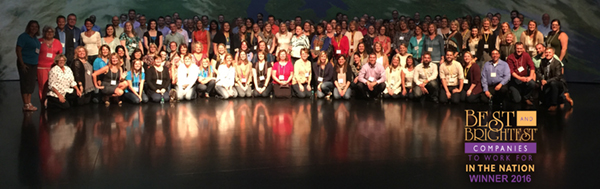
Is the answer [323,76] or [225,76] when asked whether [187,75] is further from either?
[323,76]

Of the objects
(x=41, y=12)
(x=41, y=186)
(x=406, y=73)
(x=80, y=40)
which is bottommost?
(x=41, y=186)

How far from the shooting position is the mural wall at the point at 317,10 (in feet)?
37.9

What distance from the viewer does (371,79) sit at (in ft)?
26.6

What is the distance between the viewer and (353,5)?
1308 cm

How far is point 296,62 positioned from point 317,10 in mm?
4690

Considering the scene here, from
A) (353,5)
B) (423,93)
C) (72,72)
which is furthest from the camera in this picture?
(353,5)

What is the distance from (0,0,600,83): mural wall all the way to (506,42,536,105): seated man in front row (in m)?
5.49

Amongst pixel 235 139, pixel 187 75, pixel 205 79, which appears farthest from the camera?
pixel 205 79

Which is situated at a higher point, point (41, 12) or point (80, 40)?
point (41, 12)

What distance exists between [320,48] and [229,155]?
537cm

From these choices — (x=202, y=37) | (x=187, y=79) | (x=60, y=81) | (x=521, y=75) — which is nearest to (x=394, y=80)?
(x=521, y=75)

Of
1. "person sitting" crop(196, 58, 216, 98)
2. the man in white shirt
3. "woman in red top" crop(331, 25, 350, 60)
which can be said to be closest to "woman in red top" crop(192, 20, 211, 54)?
"person sitting" crop(196, 58, 216, 98)

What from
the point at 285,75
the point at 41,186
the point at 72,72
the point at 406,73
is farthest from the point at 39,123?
the point at 406,73

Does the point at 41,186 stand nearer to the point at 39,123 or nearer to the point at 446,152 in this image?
the point at 39,123
